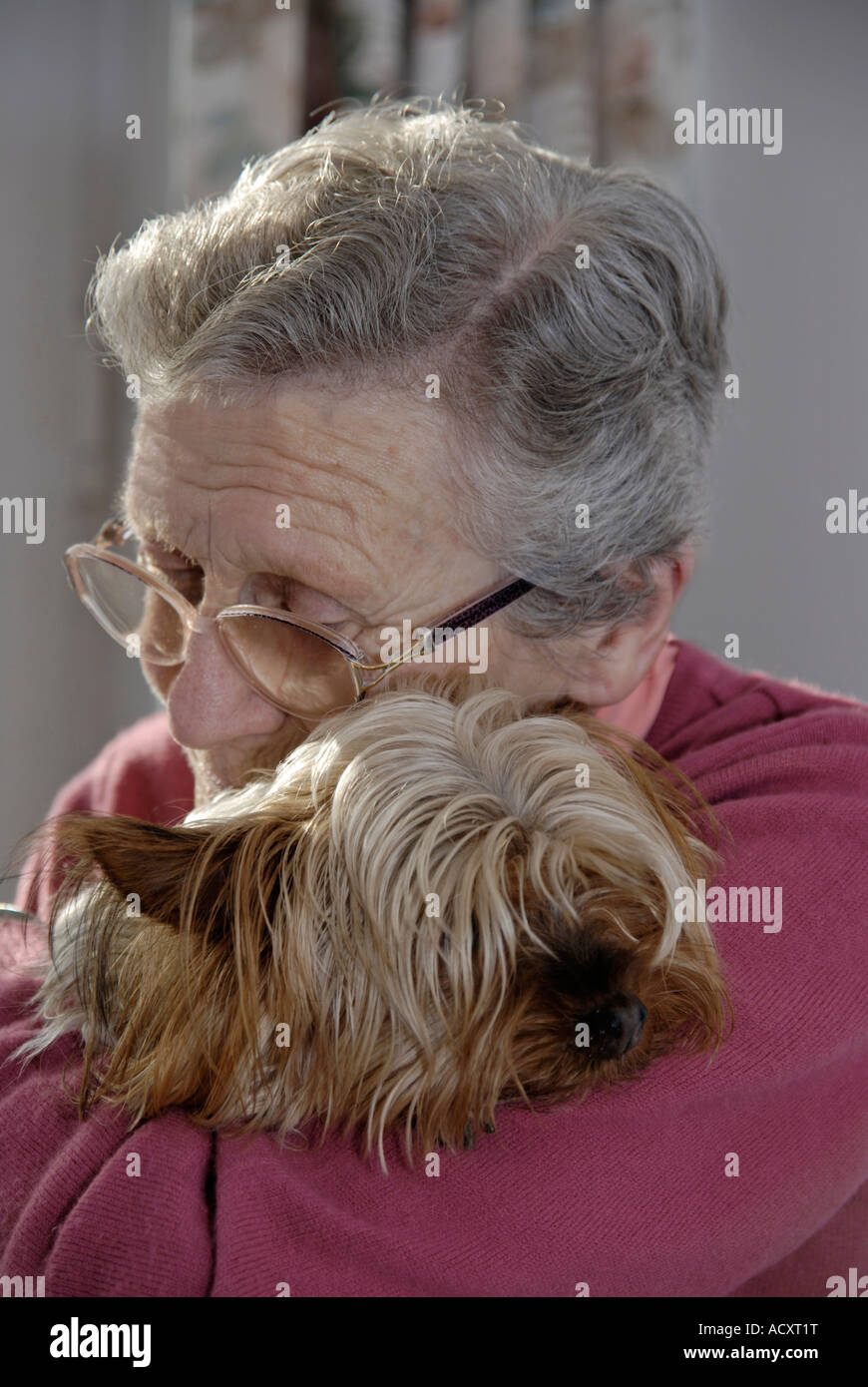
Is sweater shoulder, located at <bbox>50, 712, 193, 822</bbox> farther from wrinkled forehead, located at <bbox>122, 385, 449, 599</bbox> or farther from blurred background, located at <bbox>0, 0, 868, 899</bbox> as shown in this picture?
blurred background, located at <bbox>0, 0, 868, 899</bbox>

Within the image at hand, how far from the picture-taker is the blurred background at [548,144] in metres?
2.53

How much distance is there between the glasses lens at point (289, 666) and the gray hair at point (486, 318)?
0.64 ft

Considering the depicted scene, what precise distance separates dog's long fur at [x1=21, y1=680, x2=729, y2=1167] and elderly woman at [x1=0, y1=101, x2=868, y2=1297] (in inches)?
1.6

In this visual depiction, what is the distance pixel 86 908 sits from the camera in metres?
0.99

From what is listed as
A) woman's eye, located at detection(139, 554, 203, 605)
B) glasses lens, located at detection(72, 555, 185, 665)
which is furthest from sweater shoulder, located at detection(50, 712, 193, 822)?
→ woman's eye, located at detection(139, 554, 203, 605)

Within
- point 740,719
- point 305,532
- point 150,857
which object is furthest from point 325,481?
point 740,719

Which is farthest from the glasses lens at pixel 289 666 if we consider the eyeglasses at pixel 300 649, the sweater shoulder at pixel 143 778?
the sweater shoulder at pixel 143 778

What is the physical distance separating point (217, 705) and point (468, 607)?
0.28 metres

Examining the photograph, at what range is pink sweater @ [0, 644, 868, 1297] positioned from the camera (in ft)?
2.80

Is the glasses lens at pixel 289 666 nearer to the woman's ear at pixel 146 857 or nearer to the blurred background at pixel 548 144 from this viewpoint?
the woman's ear at pixel 146 857

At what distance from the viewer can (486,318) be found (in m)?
1.22

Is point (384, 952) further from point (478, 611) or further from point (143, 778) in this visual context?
point (143, 778)

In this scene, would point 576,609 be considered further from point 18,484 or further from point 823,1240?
point 18,484

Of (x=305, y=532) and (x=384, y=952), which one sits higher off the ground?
(x=305, y=532)
